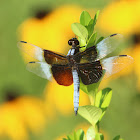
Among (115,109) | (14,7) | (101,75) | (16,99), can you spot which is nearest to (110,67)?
(101,75)

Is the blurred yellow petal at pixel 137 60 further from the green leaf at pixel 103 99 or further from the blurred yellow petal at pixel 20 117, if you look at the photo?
the green leaf at pixel 103 99

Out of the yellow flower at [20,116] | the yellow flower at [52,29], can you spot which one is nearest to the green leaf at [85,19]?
the yellow flower at [52,29]

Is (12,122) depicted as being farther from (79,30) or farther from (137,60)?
(79,30)

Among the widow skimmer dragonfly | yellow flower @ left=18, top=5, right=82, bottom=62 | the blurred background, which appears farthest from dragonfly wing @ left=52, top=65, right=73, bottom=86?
yellow flower @ left=18, top=5, right=82, bottom=62

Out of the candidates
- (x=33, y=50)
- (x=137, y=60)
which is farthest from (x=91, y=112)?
(x=137, y=60)

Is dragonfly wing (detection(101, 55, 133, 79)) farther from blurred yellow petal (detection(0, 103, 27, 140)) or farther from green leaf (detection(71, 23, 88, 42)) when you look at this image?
blurred yellow petal (detection(0, 103, 27, 140))

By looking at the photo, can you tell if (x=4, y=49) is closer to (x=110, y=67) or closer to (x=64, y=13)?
(x=64, y=13)
